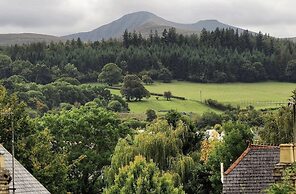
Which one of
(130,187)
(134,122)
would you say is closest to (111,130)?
(130,187)

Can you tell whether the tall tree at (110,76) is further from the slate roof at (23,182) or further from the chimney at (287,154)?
the chimney at (287,154)

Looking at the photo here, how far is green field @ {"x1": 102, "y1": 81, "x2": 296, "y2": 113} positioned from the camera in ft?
509

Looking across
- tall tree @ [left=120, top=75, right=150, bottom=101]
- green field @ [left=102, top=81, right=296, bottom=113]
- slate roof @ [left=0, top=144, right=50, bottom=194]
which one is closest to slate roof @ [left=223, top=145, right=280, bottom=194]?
slate roof @ [left=0, top=144, right=50, bottom=194]

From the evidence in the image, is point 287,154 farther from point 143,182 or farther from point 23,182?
point 143,182

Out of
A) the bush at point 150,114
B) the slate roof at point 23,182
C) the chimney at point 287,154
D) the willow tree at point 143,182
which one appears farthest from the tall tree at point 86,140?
the bush at point 150,114

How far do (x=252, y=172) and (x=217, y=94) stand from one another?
14331 cm

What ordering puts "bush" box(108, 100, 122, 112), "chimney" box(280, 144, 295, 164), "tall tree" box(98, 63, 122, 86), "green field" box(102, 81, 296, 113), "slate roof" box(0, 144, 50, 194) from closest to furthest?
"chimney" box(280, 144, 295, 164) < "slate roof" box(0, 144, 50, 194) < "bush" box(108, 100, 122, 112) < "green field" box(102, 81, 296, 113) < "tall tree" box(98, 63, 122, 86)

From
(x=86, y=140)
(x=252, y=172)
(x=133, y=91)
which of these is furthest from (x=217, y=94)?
(x=252, y=172)

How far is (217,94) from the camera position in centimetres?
17250

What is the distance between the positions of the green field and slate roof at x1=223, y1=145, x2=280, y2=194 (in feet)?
384

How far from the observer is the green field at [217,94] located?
155 m

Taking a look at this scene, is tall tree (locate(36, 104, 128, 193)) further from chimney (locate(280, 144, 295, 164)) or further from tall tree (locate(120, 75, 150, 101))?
tall tree (locate(120, 75, 150, 101))

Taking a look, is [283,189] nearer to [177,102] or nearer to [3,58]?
[177,102]

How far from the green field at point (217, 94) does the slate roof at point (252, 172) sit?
116908 mm
